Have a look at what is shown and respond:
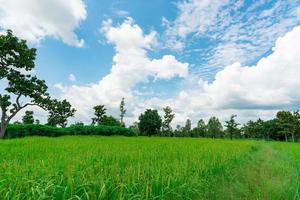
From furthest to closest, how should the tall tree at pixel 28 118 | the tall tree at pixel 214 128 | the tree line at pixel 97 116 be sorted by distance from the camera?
the tall tree at pixel 214 128, the tall tree at pixel 28 118, the tree line at pixel 97 116

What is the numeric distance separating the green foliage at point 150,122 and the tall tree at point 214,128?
15.7 m

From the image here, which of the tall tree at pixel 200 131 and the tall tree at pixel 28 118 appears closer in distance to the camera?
the tall tree at pixel 28 118

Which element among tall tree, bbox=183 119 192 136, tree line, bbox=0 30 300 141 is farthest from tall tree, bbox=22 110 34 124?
tall tree, bbox=183 119 192 136

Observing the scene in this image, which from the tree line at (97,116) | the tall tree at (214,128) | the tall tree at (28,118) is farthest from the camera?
the tall tree at (214,128)

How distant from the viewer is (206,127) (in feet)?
222

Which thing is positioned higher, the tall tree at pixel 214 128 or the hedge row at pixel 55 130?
the tall tree at pixel 214 128

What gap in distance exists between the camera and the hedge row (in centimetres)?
2991

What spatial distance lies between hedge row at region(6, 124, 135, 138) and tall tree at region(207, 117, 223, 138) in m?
29.8

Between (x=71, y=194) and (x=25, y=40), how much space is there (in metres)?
27.8

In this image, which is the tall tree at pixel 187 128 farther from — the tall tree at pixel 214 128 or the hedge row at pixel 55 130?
the hedge row at pixel 55 130

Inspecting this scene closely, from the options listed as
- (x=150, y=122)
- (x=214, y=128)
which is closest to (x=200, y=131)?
(x=214, y=128)

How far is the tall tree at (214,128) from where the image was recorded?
212ft

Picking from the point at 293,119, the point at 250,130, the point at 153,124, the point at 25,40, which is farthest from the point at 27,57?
the point at 250,130

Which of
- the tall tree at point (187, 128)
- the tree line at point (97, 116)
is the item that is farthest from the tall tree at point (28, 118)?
the tall tree at point (187, 128)
